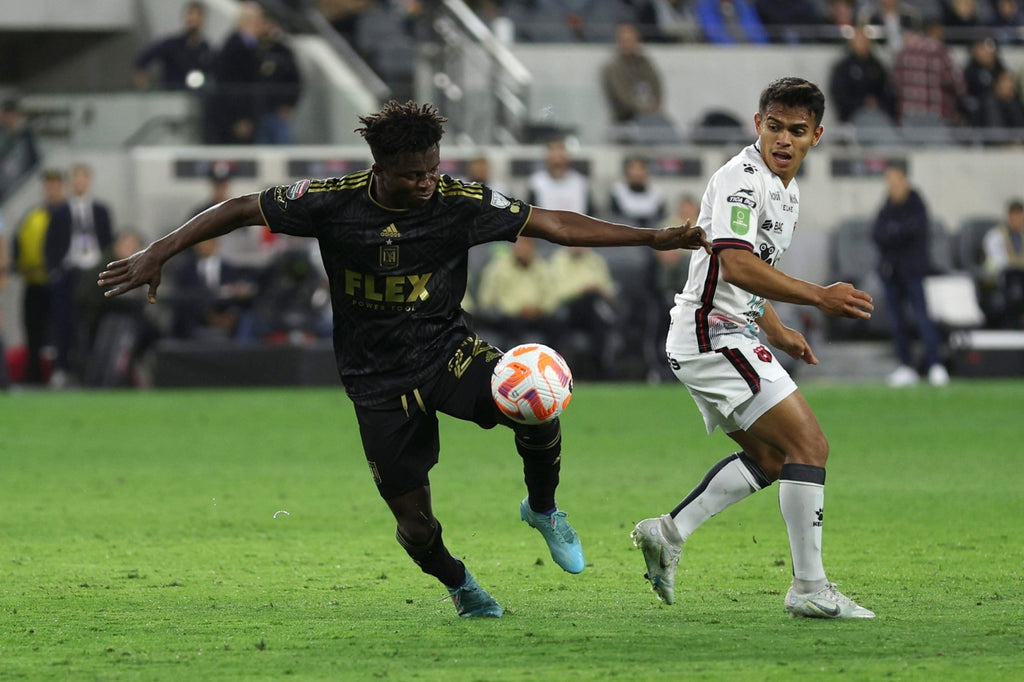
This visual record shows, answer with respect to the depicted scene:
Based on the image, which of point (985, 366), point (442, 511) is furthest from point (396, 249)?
point (985, 366)

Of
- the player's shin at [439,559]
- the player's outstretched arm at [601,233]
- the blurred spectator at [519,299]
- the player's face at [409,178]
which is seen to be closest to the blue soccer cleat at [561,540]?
the player's shin at [439,559]

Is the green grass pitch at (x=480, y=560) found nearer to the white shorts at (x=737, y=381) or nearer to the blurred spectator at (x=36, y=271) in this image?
the white shorts at (x=737, y=381)

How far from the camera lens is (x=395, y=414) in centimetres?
679

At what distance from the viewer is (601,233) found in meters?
6.66

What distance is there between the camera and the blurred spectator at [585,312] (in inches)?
768

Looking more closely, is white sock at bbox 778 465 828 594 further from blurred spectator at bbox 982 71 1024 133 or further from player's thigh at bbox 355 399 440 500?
blurred spectator at bbox 982 71 1024 133

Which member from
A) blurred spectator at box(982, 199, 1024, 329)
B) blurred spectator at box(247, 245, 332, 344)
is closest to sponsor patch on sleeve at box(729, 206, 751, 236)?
blurred spectator at box(247, 245, 332, 344)

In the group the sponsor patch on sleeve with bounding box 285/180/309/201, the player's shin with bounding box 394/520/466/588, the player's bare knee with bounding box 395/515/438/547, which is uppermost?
the sponsor patch on sleeve with bounding box 285/180/309/201

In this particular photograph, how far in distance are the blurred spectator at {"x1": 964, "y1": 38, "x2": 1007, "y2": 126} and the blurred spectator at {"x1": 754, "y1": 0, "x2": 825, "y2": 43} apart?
223cm

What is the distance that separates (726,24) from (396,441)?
19.3 metres

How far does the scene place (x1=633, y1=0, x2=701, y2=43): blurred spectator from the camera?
24797 millimetres

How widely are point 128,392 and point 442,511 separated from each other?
9.62m

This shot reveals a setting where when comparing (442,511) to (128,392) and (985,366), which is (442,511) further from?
(985,366)

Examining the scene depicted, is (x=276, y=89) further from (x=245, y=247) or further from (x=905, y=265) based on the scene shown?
(x=905, y=265)
